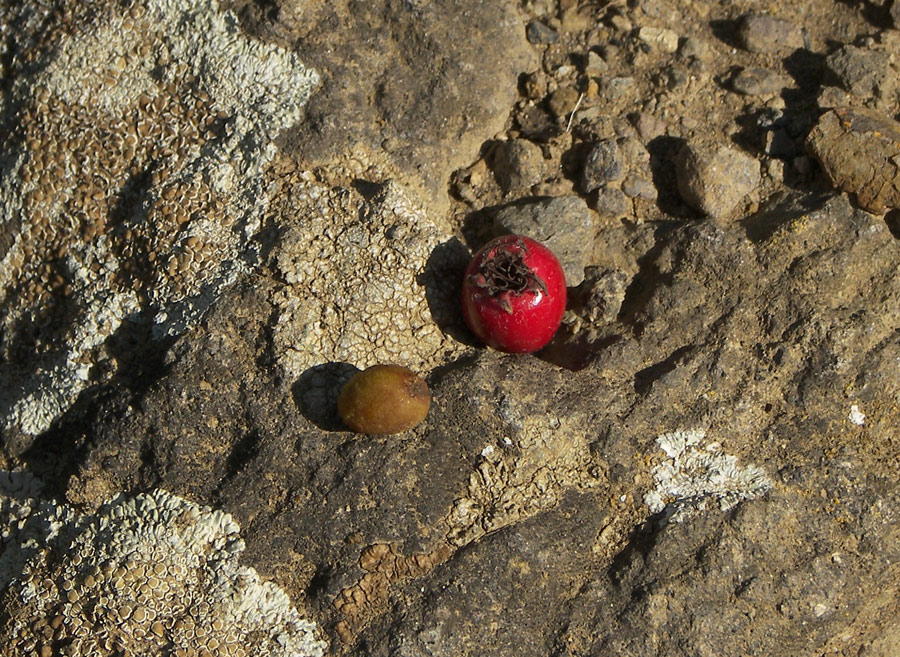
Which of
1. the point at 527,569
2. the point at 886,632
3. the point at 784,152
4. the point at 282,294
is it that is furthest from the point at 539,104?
the point at 886,632

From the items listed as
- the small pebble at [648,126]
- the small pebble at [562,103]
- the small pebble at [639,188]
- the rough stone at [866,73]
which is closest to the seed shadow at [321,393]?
the small pebble at [639,188]

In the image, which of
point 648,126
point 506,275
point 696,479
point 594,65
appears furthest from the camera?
point 594,65

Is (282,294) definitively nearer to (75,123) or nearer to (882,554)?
(75,123)

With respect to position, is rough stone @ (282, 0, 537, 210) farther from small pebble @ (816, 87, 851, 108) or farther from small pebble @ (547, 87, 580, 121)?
small pebble @ (816, 87, 851, 108)

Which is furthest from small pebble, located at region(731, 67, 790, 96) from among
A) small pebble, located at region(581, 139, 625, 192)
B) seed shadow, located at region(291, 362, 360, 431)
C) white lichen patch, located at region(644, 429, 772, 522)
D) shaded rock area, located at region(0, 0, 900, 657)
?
seed shadow, located at region(291, 362, 360, 431)

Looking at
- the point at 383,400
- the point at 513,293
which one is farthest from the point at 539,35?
the point at 383,400

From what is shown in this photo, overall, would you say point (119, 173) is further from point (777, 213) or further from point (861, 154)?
point (861, 154)
